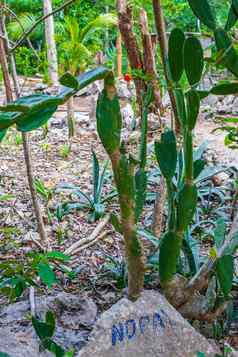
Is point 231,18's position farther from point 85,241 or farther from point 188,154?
point 85,241

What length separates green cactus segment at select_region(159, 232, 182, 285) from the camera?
1.50 meters

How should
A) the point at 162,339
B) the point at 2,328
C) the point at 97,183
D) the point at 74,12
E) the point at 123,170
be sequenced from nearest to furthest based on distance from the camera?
the point at 123,170 < the point at 162,339 < the point at 2,328 < the point at 97,183 < the point at 74,12

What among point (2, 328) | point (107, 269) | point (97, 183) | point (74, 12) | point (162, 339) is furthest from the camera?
point (74, 12)

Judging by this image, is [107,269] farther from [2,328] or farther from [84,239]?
[2,328]

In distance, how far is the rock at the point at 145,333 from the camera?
1.41 m

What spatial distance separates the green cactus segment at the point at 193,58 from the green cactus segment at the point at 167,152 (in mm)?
210

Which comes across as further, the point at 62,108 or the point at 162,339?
the point at 62,108

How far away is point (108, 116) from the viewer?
1.26 meters

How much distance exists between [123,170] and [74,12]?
1047 centimetres

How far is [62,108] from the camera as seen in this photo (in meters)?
7.23

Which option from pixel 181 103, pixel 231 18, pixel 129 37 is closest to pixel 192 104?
pixel 181 103

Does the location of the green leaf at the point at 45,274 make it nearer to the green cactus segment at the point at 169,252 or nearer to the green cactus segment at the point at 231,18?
the green cactus segment at the point at 169,252

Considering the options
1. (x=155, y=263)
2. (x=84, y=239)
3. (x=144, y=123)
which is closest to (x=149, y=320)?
(x=155, y=263)

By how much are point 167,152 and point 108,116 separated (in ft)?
0.81
